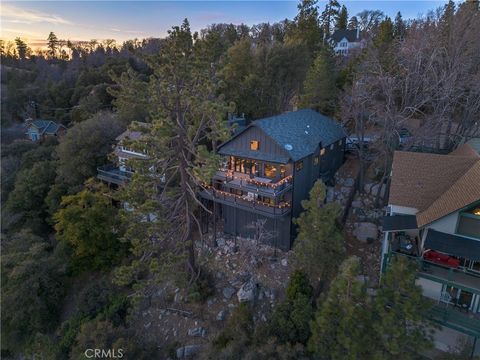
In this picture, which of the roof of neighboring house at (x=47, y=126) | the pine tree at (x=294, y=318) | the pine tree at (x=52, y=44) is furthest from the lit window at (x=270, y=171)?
the pine tree at (x=52, y=44)

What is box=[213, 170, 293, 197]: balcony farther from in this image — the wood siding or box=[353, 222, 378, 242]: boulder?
box=[353, 222, 378, 242]: boulder

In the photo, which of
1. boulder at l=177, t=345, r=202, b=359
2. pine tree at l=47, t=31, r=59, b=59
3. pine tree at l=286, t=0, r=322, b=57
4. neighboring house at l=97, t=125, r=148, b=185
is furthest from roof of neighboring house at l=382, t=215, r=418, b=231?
pine tree at l=47, t=31, r=59, b=59

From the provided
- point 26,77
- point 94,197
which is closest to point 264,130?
point 94,197

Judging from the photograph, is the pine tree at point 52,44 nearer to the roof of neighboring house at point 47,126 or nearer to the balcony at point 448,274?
the roof of neighboring house at point 47,126

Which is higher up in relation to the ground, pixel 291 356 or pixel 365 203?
pixel 365 203

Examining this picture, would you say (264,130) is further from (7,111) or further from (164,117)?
(7,111)
